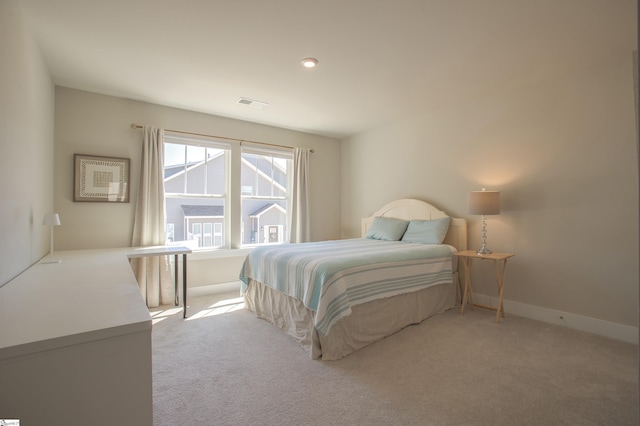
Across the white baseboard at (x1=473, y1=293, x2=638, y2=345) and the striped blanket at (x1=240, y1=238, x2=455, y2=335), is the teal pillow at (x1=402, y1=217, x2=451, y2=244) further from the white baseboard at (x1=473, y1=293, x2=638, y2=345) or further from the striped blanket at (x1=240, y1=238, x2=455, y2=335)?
the white baseboard at (x1=473, y1=293, x2=638, y2=345)

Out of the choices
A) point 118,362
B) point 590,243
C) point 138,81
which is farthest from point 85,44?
point 590,243

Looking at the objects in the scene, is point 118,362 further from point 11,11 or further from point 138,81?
point 138,81

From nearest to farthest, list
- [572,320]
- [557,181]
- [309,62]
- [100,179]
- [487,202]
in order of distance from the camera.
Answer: [309,62] < [572,320] < [557,181] < [487,202] < [100,179]

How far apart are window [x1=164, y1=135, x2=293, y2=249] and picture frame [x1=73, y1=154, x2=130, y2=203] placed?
53cm

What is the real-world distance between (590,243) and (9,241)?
4580 millimetres

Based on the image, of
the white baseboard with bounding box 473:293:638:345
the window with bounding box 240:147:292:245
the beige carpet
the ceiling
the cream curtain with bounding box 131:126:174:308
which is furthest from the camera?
the window with bounding box 240:147:292:245

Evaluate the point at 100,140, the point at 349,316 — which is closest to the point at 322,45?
the point at 349,316

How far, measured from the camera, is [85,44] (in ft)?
8.14

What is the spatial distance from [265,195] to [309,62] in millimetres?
2594

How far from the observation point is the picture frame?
337cm

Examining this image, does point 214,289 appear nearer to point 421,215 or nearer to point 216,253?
point 216,253

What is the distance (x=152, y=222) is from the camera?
147 inches

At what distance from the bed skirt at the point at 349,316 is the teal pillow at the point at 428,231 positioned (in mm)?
593

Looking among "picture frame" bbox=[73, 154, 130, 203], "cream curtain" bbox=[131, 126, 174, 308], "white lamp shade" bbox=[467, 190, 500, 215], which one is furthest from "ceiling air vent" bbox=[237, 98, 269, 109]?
"white lamp shade" bbox=[467, 190, 500, 215]
